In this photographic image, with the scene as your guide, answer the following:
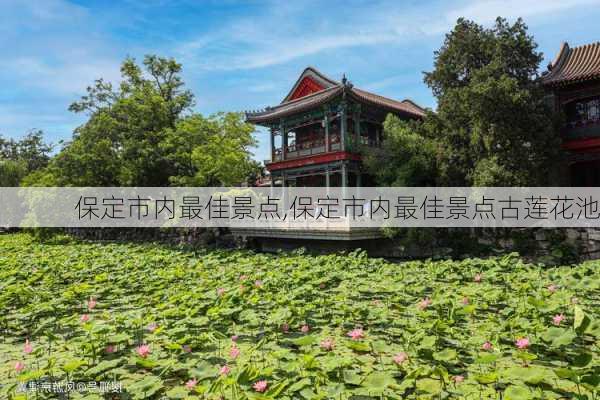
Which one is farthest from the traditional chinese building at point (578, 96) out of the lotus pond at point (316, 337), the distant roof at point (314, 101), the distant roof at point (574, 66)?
the lotus pond at point (316, 337)

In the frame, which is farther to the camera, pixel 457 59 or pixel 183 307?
pixel 457 59

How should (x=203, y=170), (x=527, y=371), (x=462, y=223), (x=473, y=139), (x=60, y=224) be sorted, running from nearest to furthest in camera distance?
(x=527, y=371) < (x=473, y=139) < (x=462, y=223) < (x=203, y=170) < (x=60, y=224)

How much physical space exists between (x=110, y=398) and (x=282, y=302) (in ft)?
7.13

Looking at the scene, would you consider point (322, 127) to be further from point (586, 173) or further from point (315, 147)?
point (586, 173)

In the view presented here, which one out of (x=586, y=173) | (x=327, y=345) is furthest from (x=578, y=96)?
(x=327, y=345)

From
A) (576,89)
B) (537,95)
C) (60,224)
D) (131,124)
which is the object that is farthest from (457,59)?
(60,224)

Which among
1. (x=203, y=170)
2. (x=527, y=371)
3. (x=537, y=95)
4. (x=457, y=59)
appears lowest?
(x=527, y=371)

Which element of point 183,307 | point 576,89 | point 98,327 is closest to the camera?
point 98,327

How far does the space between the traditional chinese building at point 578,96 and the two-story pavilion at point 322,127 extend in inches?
231

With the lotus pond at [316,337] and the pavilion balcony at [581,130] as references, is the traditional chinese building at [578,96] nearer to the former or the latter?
the pavilion balcony at [581,130]

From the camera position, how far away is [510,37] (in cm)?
1002

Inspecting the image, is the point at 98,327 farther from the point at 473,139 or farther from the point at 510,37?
the point at 510,37

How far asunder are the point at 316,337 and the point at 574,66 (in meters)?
12.7

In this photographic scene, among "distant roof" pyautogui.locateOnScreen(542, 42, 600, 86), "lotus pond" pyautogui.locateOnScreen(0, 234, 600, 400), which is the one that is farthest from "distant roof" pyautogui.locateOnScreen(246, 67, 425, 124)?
"lotus pond" pyautogui.locateOnScreen(0, 234, 600, 400)
